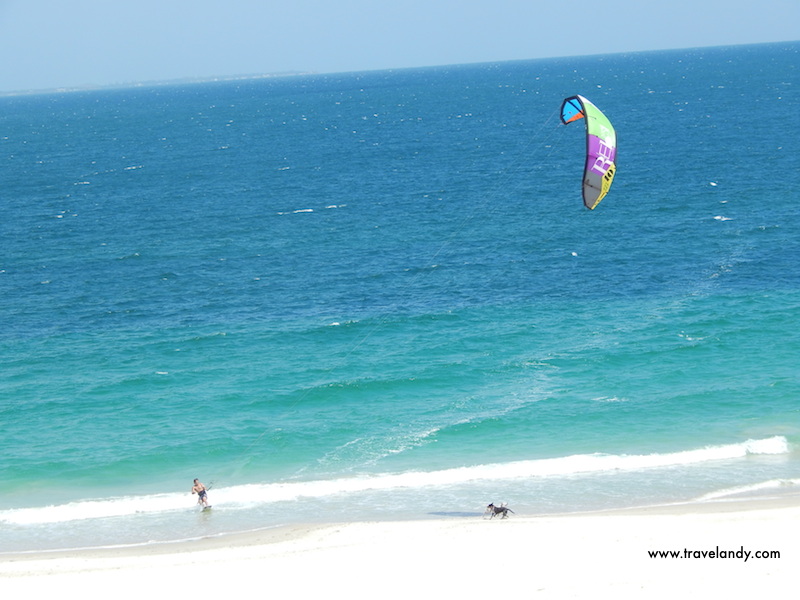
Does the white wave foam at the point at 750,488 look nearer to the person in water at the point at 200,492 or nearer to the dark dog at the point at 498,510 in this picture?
the dark dog at the point at 498,510

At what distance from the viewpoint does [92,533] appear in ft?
98.2

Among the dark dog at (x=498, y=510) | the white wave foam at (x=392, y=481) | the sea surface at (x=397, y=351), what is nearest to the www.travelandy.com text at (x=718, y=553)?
the dark dog at (x=498, y=510)

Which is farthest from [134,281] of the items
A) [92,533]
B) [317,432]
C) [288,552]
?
[288,552]

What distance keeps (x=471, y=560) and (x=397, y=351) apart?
20290 mm

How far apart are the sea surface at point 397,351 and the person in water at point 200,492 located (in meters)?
0.74

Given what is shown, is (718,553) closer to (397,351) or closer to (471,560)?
(471,560)

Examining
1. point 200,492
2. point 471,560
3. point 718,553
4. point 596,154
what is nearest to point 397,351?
point 200,492

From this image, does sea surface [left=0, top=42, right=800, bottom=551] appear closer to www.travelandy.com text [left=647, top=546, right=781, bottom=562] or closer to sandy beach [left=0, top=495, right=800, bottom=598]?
sandy beach [left=0, top=495, right=800, bottom=598]

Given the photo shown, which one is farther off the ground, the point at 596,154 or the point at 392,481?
the point at 596,154

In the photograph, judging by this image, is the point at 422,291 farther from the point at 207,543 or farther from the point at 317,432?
the point at 207,543

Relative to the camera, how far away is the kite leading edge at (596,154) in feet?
104

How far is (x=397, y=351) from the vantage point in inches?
1759

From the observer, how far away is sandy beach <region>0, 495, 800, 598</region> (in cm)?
2312

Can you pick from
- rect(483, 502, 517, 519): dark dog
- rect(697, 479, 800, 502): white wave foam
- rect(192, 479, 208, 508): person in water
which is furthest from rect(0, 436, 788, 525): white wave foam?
rect(483, 502, 517, 519): dark dog
